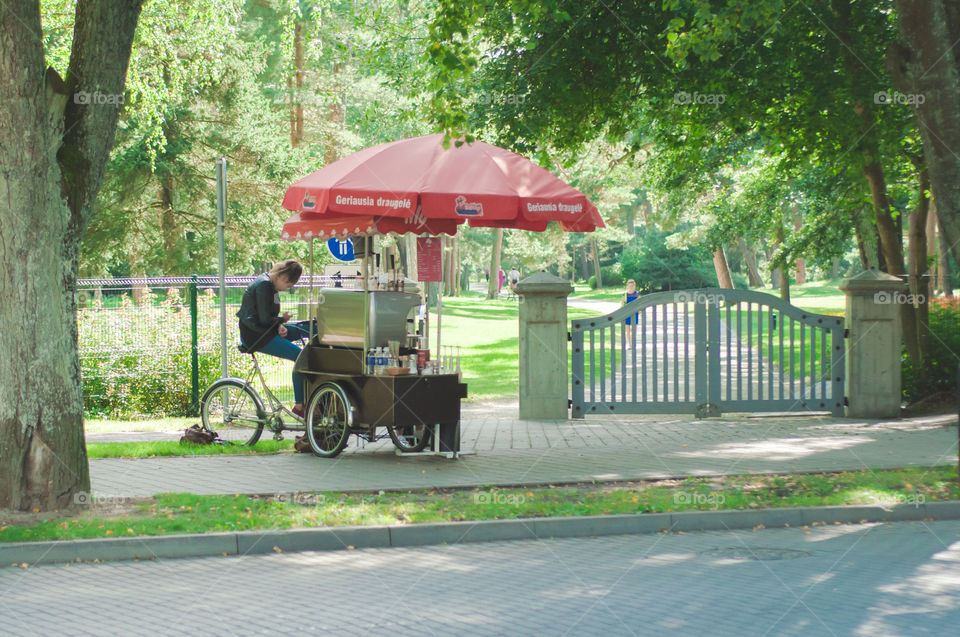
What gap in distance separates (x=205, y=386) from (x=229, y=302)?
6.80ft

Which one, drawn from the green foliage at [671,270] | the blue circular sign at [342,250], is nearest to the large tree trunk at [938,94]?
the blue circular sign at [342,250]

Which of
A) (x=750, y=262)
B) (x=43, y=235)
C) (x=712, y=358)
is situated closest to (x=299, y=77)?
(x=750, y=262)

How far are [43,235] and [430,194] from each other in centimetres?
375

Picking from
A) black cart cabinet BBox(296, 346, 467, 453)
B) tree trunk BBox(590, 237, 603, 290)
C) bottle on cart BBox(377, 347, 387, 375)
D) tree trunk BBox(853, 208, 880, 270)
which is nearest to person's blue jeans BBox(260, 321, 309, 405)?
black cart cabinet BBox(296, 346, 467, 453)

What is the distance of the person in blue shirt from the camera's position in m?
11.1

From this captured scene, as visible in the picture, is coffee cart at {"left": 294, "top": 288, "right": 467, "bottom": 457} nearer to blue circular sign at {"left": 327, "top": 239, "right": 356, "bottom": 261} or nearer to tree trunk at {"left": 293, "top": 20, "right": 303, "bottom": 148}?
blue circular sign at {"left": 327, "top": 239, "right": 356, "bottom": 261}

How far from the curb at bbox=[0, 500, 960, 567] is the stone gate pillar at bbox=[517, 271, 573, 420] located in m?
6.11

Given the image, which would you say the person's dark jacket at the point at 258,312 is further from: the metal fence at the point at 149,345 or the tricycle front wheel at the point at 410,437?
the metal fence at the point at 149,345

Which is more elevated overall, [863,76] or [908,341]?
[863,76]

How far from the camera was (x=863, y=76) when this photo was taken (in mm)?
14109

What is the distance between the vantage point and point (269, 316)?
11219 mm

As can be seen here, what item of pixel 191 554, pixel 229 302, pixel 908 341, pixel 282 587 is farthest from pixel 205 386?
pixel 908 341

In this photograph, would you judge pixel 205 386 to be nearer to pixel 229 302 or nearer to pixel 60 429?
pixel 229 302

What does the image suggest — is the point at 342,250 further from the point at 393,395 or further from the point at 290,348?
the point at 393,395
